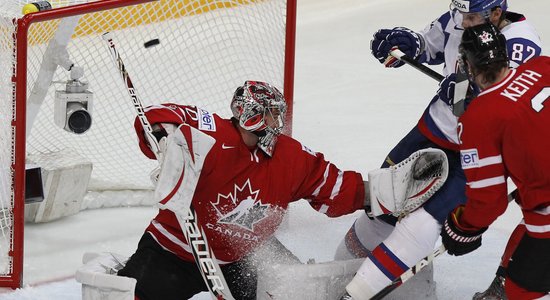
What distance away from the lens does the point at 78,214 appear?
13.7ft

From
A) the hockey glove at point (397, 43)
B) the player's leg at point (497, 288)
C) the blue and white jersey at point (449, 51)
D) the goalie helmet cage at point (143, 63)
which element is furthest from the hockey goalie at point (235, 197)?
the goalie helmet cage at point (143, 63)

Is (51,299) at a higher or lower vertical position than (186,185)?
lower

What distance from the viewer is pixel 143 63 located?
179 inches

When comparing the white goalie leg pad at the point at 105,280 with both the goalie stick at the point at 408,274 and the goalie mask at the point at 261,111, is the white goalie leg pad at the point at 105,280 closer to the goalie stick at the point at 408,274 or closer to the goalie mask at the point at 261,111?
the goalie mask at the point at 261,111

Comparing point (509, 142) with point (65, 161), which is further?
point (65, 161)

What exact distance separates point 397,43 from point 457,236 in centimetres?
83

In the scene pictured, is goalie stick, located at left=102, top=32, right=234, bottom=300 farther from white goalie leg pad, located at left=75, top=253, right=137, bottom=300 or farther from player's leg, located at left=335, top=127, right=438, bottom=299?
player's leg, located at left=335, top=127, right=438, bottom=299

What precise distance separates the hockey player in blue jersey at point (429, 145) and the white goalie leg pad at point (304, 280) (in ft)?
0.33

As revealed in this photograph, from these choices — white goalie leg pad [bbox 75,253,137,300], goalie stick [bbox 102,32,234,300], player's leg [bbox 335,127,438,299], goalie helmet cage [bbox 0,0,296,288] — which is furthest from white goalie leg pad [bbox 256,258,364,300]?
goalie helmet cage [bbox 0,0,296,288]

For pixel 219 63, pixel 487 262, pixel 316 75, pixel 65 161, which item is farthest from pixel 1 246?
pixel 316 75

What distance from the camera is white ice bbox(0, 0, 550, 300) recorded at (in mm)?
3730

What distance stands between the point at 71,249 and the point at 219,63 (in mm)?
966

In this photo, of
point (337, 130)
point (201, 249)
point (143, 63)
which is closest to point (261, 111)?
point (201, 249)

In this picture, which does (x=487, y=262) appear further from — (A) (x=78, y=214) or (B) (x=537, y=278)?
(A) (x=78, y=214)
